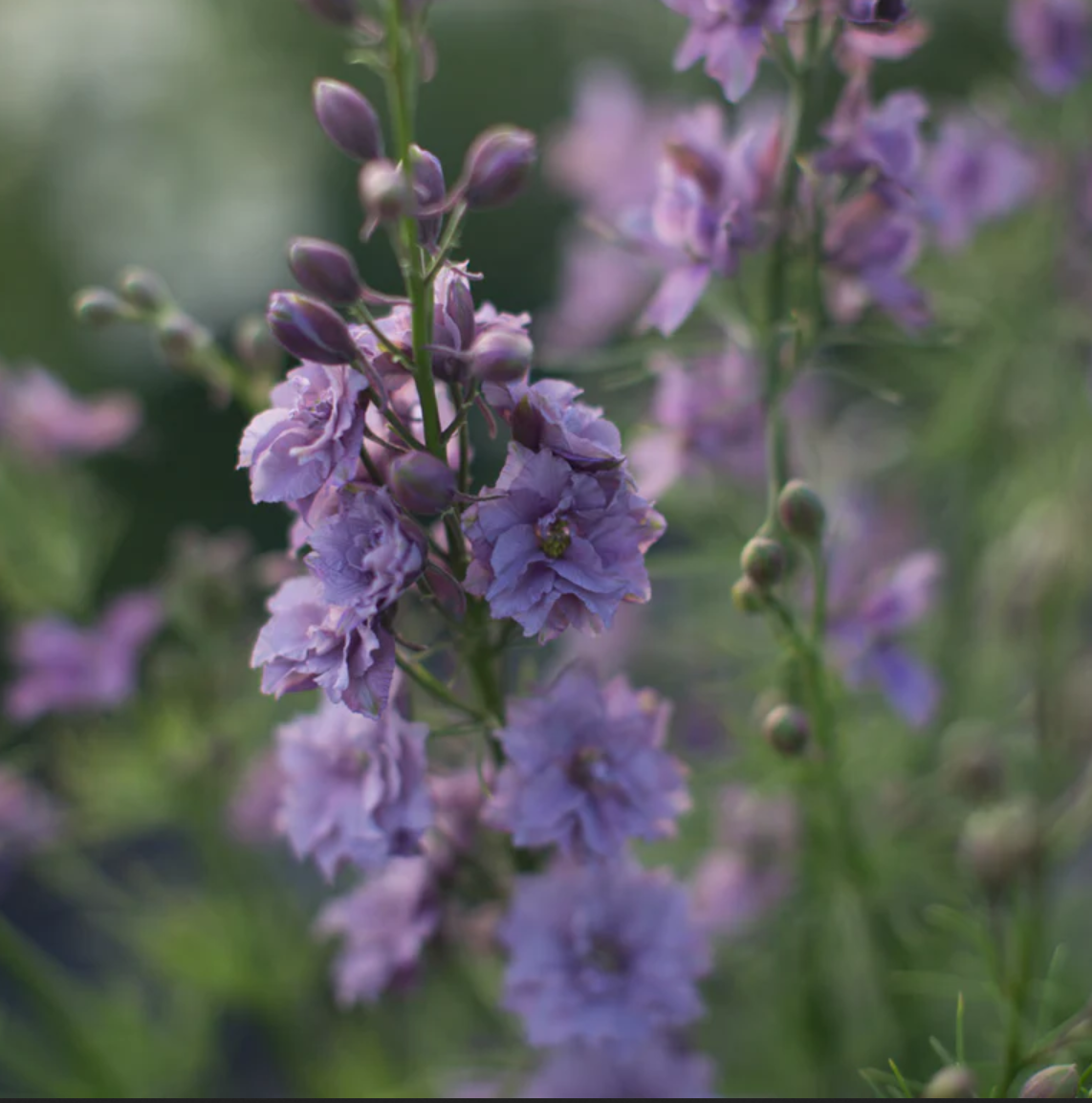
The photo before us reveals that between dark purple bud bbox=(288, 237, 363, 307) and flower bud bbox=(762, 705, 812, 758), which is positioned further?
flower bud bbox=(762, 705, 812, 758)

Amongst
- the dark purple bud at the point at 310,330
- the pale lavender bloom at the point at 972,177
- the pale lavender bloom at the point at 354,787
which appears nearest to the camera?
the dark purple bud at the point at 310,330

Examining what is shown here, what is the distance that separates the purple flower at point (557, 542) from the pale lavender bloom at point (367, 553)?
1.3 inches

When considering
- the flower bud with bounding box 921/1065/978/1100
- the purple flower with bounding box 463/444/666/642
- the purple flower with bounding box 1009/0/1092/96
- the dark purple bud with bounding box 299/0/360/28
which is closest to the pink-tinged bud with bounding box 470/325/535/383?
the purple flower with bounding box 463/444/666/642

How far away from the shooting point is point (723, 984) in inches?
43.4

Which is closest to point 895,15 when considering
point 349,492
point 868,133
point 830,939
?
point 868,133

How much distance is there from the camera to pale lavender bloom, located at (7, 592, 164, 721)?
90 cm

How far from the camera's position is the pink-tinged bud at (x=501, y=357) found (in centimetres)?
46

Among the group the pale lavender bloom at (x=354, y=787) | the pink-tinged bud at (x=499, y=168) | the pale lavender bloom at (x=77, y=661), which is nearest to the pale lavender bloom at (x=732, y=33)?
the pink-tinged bud at (x=499, y=168)

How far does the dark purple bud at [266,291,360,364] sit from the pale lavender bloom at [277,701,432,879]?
18 centimetres

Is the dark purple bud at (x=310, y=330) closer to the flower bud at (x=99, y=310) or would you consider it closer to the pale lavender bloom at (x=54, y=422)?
the flower bud at (x=99, y=310)

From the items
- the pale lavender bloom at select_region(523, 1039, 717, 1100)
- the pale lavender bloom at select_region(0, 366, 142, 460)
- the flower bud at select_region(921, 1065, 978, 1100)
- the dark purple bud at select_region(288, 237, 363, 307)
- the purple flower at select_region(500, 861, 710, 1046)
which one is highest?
the dark purple bud at select_region(288, 237, 363, 307)

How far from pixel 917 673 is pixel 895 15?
0.40m

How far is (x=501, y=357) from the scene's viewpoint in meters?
0.46

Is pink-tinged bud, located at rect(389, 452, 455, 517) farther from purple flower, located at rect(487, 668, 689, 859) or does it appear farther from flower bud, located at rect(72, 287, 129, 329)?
flower bud, located at rect(72, 287, 129, 329)
